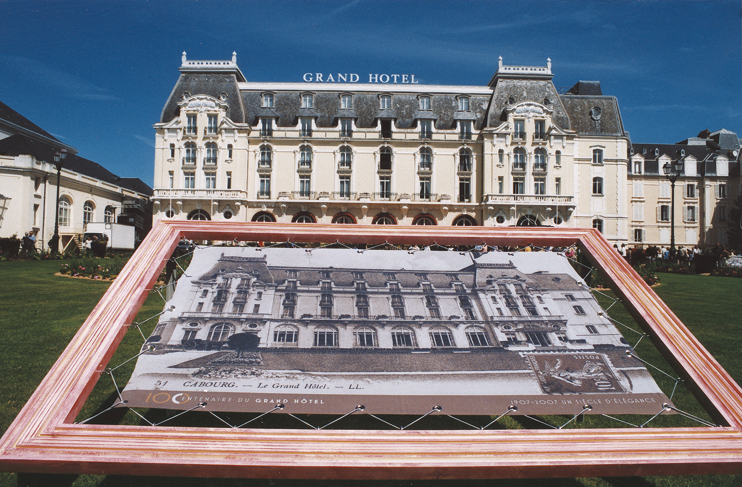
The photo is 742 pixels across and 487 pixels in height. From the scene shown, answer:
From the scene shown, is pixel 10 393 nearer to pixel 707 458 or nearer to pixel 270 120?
pixel 707 458

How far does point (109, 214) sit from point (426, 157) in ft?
100

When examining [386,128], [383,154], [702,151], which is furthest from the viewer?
[702,151]

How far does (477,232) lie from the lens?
318cm

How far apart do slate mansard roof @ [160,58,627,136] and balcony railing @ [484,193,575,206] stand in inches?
264

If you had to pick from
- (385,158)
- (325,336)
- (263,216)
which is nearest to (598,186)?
(385,158)

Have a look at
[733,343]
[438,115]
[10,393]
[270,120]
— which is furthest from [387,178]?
[10,393]

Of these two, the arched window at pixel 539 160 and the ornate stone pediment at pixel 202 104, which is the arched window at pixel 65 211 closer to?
the ornate stone pediment at pixel 202 104

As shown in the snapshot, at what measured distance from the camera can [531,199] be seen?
33.6 metres

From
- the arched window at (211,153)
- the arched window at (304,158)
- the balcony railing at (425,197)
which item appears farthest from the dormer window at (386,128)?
the arched window at (211,153)

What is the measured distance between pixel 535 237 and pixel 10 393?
17.6 ft

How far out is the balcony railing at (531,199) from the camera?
109 ft

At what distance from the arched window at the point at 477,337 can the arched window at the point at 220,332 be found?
5.15ft

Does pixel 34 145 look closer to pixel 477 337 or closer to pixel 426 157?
pixel 426 157

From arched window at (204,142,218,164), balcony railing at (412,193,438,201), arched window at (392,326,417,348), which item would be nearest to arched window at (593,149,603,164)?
balcony railing at (412,193,438,201)
